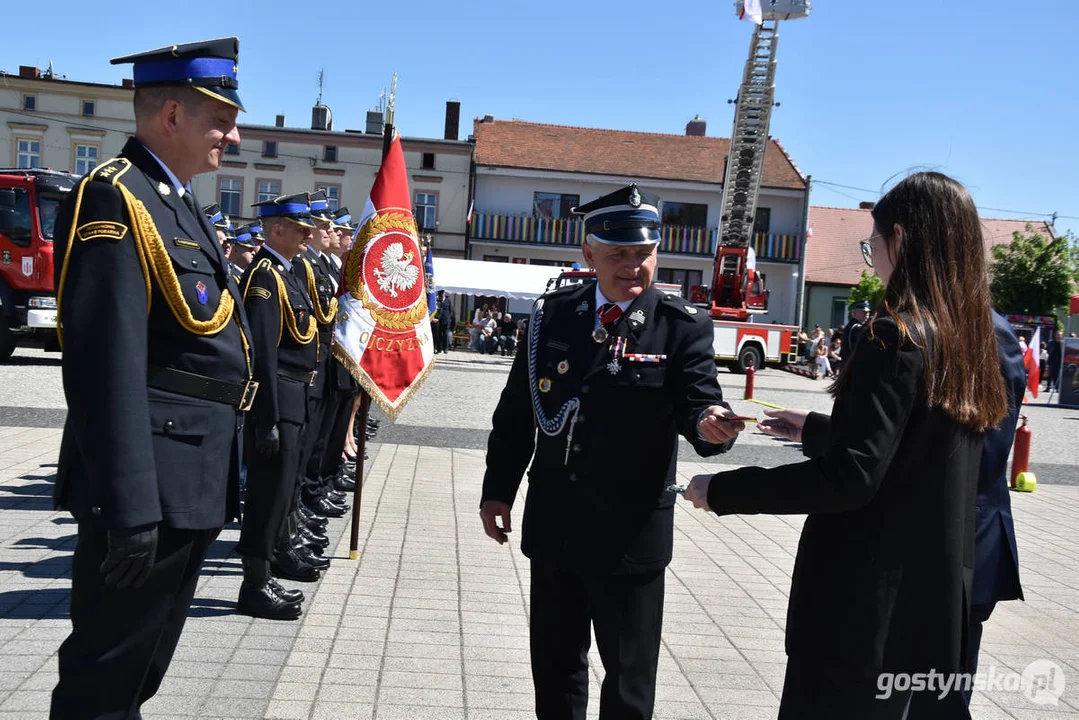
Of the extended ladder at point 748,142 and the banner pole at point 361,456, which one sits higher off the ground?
the extended ladder at point 748,142

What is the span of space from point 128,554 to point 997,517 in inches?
107

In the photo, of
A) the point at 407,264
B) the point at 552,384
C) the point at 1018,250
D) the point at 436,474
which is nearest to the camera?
the point at 552,384

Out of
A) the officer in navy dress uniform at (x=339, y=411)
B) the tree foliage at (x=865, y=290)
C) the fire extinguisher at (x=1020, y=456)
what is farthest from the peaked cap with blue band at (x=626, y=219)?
the tree foliage at (x=865, y=290)

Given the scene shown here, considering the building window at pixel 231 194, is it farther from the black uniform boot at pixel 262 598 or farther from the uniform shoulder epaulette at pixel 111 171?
the uniform shoulder epaulette at pixel 111 171

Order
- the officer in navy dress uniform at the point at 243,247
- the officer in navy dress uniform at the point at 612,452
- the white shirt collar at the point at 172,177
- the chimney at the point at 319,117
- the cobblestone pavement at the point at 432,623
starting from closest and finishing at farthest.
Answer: the white shirt collar at the point at 172,177 < the officer in navy dress uniform at the point at 612,452 < the cobblestone pavement at the point at 432,623 < the officer in navy dress uniform at the point at 243,247 < the chimney at the point at 319,117

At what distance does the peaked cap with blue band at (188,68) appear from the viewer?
2.91 meters

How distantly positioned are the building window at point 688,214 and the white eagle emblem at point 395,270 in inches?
1667

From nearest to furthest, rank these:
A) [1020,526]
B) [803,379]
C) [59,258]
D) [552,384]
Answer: [59,258] → [552,384] → [1020,526] → [803,379]

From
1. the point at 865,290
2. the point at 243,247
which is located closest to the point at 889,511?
the point at 243,247

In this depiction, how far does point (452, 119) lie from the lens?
49.8 metres

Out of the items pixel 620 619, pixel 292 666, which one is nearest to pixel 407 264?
pixel 292 666

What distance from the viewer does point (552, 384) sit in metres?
3.31

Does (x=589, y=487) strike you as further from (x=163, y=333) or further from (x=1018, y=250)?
(x=1018, y=250)

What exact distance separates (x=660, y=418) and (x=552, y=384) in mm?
385
